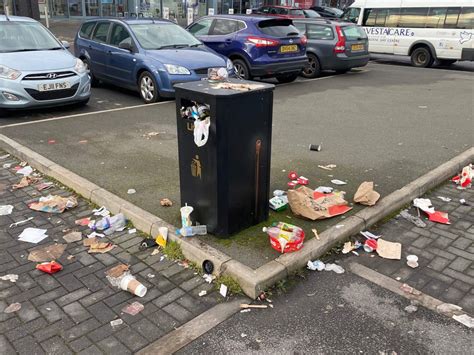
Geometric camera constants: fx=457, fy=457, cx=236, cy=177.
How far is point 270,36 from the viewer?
11.3m

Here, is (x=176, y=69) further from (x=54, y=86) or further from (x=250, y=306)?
(x=250, y=306)

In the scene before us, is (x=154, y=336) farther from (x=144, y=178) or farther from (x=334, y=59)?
(x=334, y=59)

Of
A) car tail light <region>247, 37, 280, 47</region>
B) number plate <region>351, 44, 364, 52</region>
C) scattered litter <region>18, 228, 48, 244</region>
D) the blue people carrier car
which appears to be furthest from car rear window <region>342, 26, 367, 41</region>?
scattered litter <region>18, 228, 48, 244</region>

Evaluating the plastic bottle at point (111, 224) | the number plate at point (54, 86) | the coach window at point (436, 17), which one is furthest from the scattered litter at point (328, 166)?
the coach window at point (436, 17)

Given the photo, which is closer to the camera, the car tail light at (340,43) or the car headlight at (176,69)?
the car headlight at (176,69)

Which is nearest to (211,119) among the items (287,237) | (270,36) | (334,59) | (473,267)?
(287,237)

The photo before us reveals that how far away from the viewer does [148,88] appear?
31.2 ft

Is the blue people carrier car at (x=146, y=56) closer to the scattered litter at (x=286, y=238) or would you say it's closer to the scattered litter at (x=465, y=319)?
the scattered litter at (x=286, y=238)

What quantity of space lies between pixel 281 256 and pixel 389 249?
3.38ft

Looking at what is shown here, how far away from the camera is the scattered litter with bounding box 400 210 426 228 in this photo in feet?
14.5

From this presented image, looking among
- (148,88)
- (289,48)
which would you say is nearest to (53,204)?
(148,88)

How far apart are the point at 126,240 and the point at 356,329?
211cm

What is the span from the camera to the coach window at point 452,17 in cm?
1455

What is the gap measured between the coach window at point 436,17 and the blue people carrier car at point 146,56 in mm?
8801
